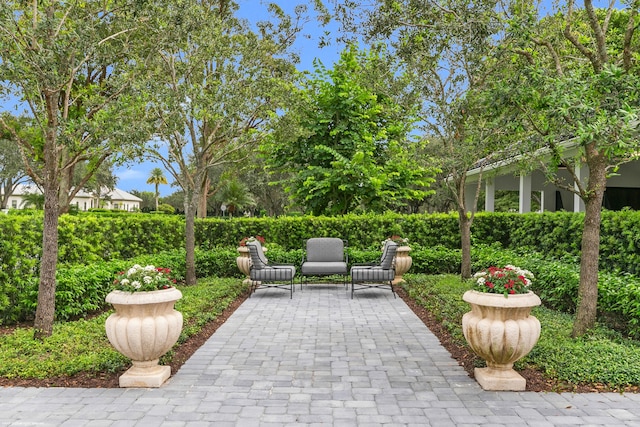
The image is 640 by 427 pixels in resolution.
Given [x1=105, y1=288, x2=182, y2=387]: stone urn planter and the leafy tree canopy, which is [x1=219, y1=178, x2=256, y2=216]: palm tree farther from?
[x1=105, y1=288, x2=182, y2=387]: stone urn planter

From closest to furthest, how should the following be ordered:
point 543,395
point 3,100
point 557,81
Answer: point 543,395 < point 557,81 < point 3,100

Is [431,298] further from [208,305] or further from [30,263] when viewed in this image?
[30,263]

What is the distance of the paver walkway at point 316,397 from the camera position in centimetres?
344

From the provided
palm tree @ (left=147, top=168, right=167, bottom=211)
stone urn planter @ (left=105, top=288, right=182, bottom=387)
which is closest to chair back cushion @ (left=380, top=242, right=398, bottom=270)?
stone urn planter @ (left=105, top=288, right=182, bottom=387)

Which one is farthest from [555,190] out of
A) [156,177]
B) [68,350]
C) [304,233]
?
[156,177]

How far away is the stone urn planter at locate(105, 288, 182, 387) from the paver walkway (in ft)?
0.47

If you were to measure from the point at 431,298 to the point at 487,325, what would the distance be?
13.5 feet

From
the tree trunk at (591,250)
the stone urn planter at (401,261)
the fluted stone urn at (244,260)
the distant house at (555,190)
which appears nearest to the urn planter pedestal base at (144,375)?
the tree trunk at (591,250)

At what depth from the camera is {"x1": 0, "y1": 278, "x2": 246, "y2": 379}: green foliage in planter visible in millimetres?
4355

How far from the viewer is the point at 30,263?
631 centimetres

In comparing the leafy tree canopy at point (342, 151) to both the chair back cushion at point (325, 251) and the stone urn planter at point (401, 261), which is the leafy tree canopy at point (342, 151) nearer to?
the chair back cushion at point (325, 251)

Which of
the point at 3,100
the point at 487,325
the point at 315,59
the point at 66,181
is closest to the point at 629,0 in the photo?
→ the point at 487,325

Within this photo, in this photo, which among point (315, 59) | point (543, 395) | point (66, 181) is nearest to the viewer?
point (543, 395)

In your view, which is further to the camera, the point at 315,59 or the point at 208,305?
the point at 315,59
